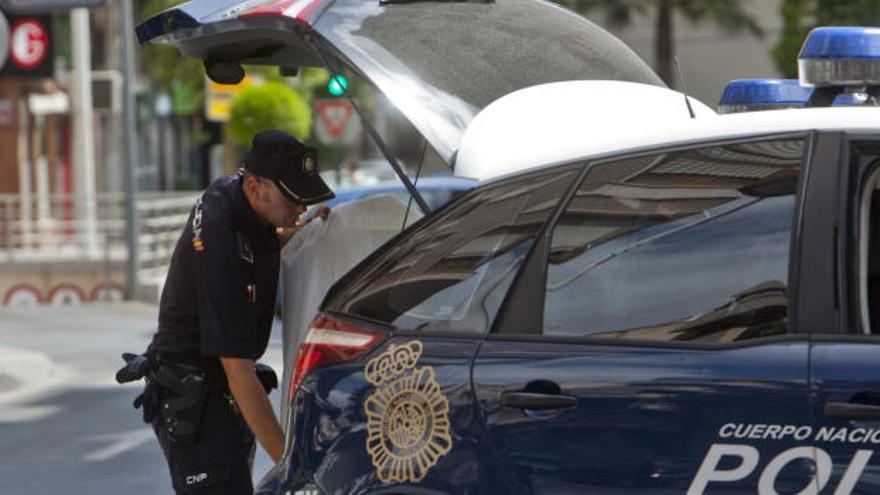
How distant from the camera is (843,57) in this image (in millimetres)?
4383

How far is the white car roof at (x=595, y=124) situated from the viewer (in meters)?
3.88

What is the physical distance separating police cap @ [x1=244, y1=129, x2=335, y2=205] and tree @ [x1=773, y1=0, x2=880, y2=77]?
19365mm

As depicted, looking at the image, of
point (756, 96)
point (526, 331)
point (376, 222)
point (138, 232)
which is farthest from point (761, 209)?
point (138, 232)

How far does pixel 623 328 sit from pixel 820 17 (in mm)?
23586

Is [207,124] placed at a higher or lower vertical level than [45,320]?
lower

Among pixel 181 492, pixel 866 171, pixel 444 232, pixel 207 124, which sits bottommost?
pixel 207 124

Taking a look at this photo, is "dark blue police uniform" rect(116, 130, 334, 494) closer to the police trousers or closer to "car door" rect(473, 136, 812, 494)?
the police trousers

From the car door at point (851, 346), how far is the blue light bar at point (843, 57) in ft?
2.05

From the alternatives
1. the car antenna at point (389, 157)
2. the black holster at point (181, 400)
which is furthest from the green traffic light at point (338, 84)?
the black holster at point (181, 400)

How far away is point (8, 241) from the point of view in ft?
84.3

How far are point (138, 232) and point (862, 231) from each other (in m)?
20.3

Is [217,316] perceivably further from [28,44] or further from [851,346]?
[28,44]

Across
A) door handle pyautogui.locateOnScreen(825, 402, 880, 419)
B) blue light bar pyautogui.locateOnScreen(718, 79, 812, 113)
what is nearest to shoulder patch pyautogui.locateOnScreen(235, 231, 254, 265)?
blue light bar pyautogui.locateOnScreen(718, 79, 812, 113)

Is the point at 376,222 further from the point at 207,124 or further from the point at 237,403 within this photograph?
the point at 207,124
